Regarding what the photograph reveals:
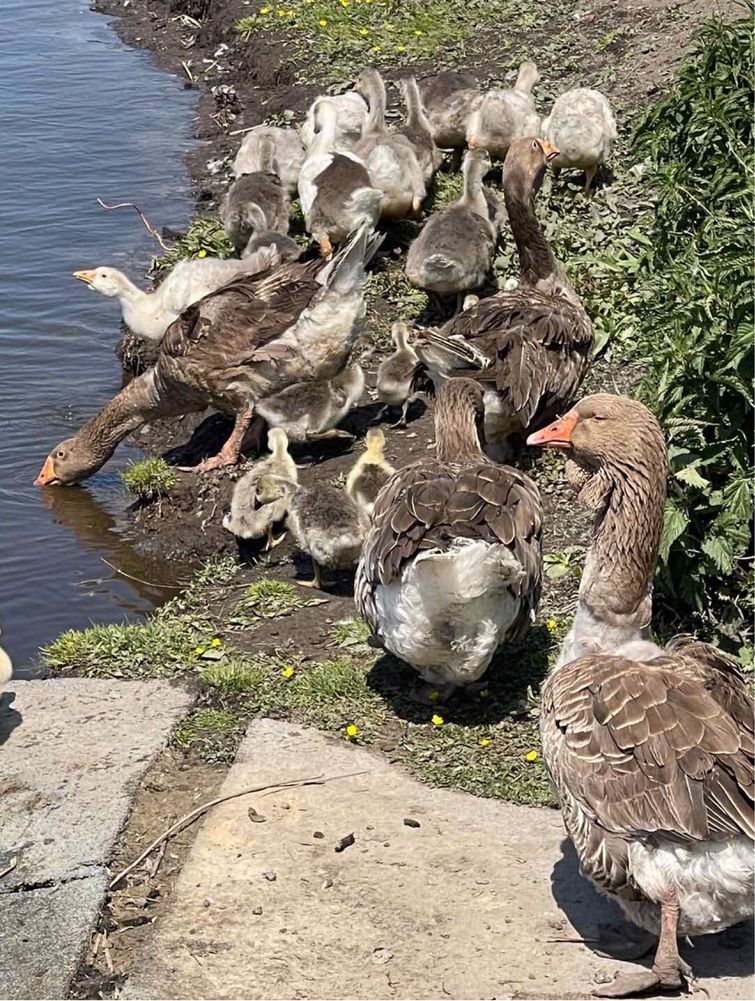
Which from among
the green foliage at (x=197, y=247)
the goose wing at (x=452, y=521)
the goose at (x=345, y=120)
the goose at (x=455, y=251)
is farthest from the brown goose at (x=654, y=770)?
the goose at (x=345, y=120)

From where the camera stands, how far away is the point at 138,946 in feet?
16.0

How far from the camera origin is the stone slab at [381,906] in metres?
4.61

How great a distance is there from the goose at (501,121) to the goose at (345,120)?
4.19ft

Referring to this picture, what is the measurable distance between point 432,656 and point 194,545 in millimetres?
3080

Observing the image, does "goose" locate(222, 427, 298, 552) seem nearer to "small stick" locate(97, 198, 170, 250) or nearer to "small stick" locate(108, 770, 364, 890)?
"small stick" locate(108, 770, 364, 890)

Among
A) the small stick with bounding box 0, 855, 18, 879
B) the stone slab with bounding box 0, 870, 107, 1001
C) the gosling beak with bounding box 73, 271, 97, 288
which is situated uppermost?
the stone slab with bounding box 0, 870, 107, 1001

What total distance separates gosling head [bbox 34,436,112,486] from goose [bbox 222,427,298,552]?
172 cm

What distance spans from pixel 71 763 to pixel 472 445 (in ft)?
8.59

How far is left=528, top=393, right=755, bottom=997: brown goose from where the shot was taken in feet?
14.0

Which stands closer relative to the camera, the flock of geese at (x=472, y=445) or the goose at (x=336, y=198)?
the flock of geese at (x=472, y=445)

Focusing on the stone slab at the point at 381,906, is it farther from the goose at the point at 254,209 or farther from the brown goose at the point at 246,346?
the goose at the point at 254,209

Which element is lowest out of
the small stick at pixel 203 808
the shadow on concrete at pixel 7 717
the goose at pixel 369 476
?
the goose at pixel 369 476

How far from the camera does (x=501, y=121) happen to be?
43.9 ft

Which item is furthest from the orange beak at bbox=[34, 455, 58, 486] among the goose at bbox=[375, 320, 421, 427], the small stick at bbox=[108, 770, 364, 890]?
the small stick at bbox=[108, 770, 364, 890]
